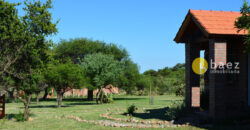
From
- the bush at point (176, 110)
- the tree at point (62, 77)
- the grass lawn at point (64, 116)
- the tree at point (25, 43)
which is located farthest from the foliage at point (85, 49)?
the bush at point (176, 110)

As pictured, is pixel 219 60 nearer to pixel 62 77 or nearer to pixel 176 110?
pixel 176 110

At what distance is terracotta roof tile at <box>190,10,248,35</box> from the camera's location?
11748 millimetres

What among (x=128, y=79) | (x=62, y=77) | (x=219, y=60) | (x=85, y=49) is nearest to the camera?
(x=219, y=60)

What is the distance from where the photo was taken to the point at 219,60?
1172cm

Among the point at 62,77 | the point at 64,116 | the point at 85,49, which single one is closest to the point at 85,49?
the point at 85,49

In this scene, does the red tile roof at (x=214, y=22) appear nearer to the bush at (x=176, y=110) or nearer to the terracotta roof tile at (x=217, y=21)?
the terracotta roof tile at (x=217, y=21)

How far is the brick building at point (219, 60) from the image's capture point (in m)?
11.6

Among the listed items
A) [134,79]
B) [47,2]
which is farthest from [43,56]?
[134,79]

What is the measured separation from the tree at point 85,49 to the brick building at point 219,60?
25.3 m

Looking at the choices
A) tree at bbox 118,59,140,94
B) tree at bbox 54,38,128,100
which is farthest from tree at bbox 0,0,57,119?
tree at bbox 54,38,128,100

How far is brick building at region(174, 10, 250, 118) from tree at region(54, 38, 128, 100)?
994 inches

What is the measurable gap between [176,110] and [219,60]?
10.1ft

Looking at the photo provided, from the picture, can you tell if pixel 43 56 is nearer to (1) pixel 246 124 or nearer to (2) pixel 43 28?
(2) pixel 43 28

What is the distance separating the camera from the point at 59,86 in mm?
24344
